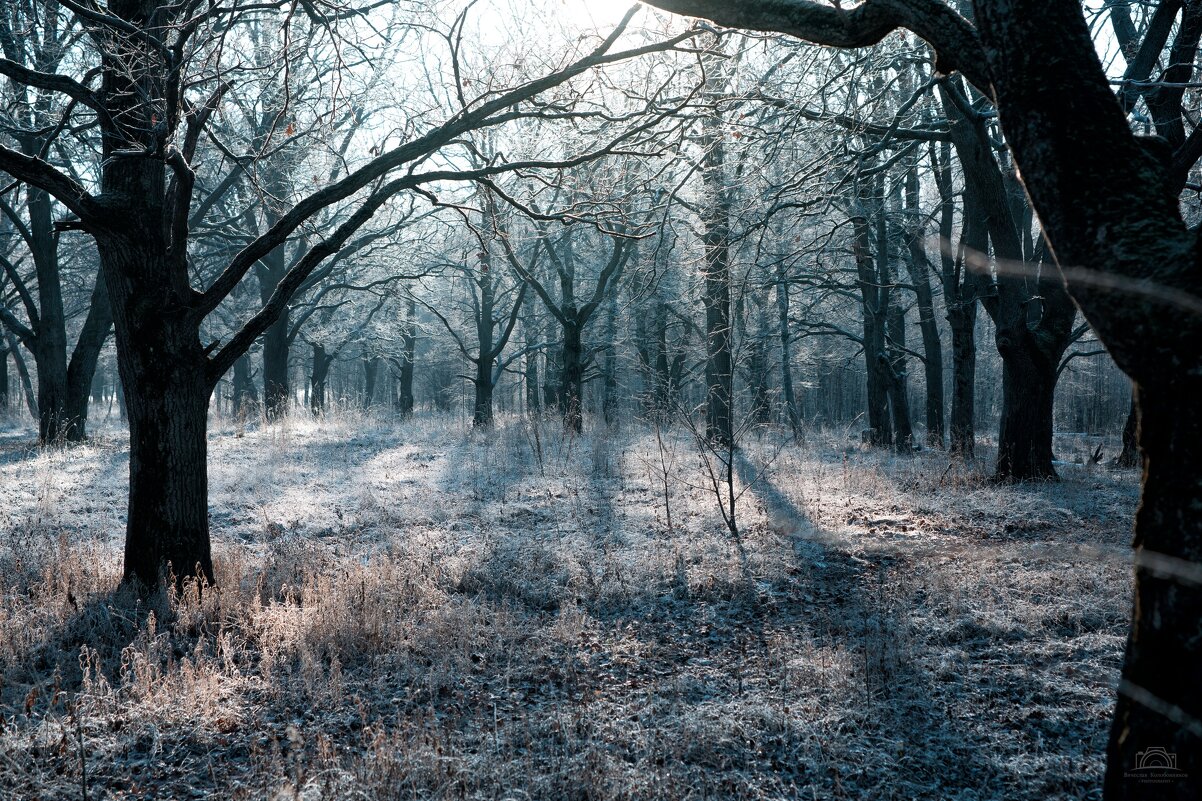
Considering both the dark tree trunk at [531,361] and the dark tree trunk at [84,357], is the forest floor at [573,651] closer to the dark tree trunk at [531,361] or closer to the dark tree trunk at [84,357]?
the dark tree trunk at [84,357]

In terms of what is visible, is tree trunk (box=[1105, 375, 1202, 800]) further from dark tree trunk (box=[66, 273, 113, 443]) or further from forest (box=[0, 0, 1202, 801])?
dark tree trunk (box=[66, 273, 113, 443])

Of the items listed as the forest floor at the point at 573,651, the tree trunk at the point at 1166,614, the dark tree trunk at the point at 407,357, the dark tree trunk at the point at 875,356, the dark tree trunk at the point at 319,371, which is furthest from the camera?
the dark tree trunk at the point at 319,371

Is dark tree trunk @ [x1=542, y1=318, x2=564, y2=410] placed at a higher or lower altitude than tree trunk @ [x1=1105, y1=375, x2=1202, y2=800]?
higher

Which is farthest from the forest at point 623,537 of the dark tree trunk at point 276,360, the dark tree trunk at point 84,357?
the dark tree trunk at point 276,360

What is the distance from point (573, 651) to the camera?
4777mm

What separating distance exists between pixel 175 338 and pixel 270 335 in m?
13.9

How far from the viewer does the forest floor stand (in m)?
3.31

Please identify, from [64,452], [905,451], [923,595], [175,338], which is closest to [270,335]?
[64,452]

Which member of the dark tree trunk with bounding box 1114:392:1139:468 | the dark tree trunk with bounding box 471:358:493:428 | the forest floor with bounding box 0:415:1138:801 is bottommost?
the forest floor with bounding box 0:415:1138:801

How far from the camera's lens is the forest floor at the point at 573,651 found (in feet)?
10.9

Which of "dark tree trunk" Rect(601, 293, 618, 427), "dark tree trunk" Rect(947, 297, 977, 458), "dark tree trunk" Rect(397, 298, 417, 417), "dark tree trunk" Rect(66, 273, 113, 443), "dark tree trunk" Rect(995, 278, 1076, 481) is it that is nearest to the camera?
"dark tree trunk" Rect(995, 278, 1076, 481)

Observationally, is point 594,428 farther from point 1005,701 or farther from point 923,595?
point 1005,701

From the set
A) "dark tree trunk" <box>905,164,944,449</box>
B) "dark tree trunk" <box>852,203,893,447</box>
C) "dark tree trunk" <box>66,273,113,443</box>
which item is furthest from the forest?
"dark tree trunk" <box>852,203,893,447</box>

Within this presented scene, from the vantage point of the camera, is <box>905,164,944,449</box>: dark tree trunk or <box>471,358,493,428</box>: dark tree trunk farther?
<box>471,358,493,428</box>: dark tree trunk
